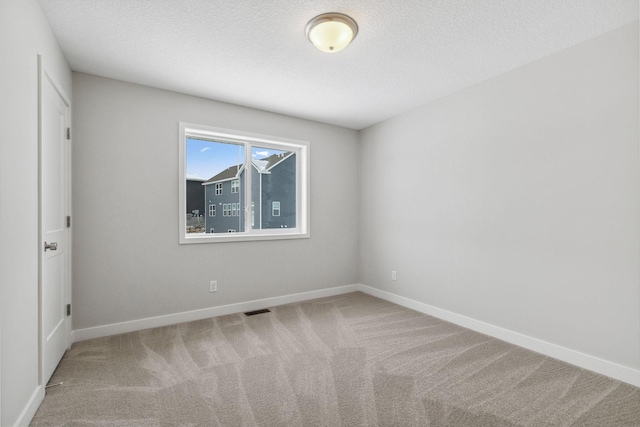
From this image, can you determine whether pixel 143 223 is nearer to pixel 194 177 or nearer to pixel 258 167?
pixel 194 177

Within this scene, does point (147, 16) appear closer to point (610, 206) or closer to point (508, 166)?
point (508, 166)

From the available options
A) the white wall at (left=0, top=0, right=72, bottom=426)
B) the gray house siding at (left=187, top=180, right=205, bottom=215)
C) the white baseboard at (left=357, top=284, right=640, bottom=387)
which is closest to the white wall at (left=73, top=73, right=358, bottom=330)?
the gray house siding at (left=187, top=180, right=205, bottom=215)

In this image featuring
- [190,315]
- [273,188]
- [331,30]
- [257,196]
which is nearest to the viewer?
[331,30]

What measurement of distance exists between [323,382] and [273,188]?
2.63 m

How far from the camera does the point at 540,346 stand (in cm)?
256

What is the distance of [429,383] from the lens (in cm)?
211

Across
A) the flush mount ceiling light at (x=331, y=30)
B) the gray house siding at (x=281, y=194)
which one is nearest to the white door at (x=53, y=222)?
the flush mount ceiling light at (x=331, y=30)

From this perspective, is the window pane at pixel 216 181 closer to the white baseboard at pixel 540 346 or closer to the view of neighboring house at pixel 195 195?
the view of neighboring house at pixel 195 195

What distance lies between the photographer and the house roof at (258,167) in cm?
371

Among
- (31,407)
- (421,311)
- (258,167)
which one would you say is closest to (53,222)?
(31,407)

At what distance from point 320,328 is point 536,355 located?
1917 mm

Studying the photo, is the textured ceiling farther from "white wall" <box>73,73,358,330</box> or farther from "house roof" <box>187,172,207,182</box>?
"house roof" <box>187,172,207,182</box>

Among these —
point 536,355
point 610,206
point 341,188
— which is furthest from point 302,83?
point 536,355

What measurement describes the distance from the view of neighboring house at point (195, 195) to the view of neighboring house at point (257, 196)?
6cm
